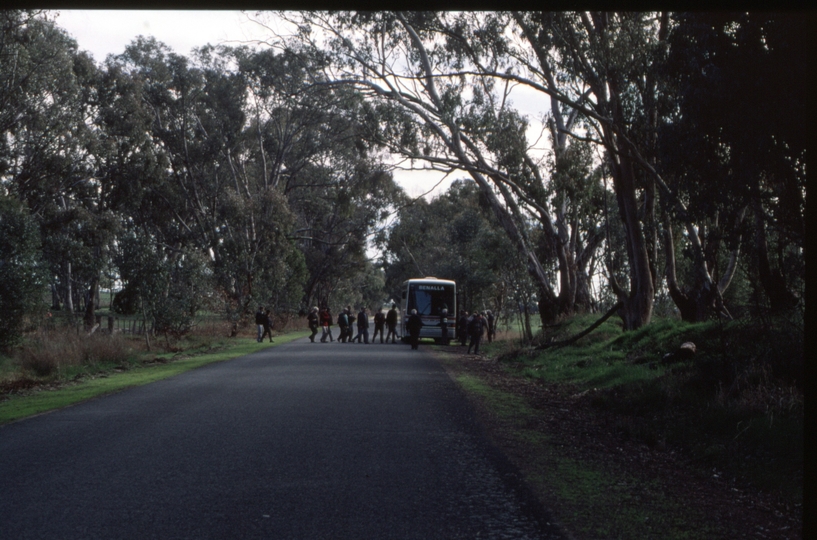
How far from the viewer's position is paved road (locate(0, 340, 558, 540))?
18.2 feet

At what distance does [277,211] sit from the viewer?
43688mm

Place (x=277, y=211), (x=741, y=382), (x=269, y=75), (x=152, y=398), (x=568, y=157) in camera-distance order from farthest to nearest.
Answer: (x=277, y=211) → (x=269, y=75) → (x=568, y=157) → (x=152, y=398) → (x=741, y=382)

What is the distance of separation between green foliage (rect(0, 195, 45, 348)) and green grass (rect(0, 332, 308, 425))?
4.02m

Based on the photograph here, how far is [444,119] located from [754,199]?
1625cm

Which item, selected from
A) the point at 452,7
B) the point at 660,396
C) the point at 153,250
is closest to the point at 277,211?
the point at 153,250

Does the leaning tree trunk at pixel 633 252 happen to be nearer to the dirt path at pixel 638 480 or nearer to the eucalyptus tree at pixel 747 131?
the eucalyptus tree at pixel 747 131

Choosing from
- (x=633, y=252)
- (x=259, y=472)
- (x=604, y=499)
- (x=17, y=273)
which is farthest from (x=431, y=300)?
(x=604, y=499)

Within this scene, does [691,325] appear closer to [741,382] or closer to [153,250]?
[741,382]

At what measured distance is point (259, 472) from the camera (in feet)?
23.9

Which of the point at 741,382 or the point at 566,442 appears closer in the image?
the point at 566,442

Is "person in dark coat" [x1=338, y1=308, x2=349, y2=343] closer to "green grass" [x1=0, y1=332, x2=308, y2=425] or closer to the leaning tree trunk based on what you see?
"green grass" [x1=0, y1=332, x2=308, y2=425]

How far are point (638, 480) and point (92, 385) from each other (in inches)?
485

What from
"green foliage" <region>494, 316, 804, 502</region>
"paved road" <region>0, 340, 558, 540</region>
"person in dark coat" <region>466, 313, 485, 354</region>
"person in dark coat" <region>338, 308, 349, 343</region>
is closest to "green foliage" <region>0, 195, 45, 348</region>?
"paved road" <region>0, 340, 558, 540</region>

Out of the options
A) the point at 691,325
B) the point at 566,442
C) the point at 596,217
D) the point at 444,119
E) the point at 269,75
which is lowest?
the point at 566,442
